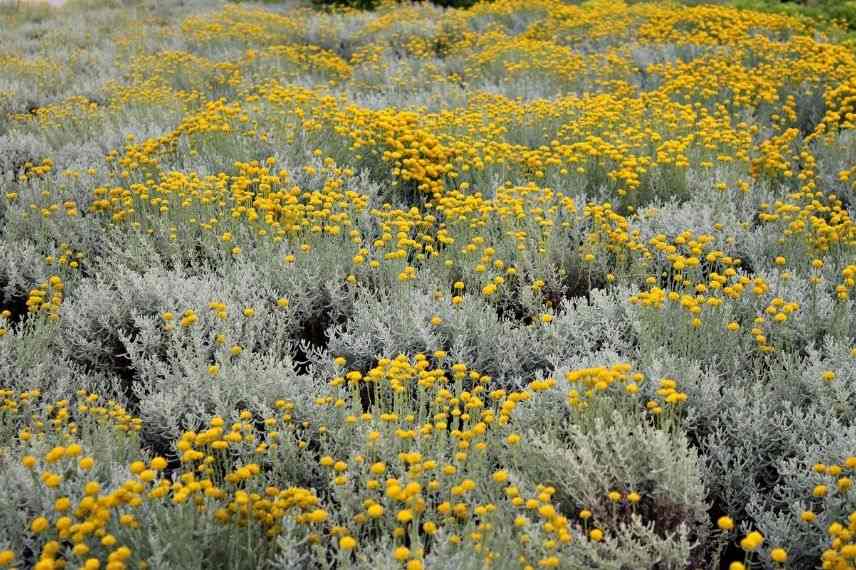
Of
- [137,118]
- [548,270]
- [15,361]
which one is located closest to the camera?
[15,361]

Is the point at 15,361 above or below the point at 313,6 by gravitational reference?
below

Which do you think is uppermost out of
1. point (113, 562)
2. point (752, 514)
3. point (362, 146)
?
point (362, 146)

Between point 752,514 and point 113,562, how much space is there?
196cm

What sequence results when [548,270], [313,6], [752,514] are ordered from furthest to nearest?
[313,6] → [548,270] → [752,514]

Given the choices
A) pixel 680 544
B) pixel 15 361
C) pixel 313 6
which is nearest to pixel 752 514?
pixel 680 544

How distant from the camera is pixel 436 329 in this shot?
12.1 ft

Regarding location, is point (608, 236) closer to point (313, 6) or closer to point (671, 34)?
point (671, 34)

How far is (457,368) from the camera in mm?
2928

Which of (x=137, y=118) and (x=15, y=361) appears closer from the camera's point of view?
(x=15, y=361)

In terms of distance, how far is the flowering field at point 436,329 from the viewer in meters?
2.43

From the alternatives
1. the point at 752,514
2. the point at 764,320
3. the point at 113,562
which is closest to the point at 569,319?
the point at 764,320

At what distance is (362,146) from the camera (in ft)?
17.9

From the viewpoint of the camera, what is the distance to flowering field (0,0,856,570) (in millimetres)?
2430

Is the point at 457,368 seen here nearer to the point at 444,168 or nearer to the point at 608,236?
the point at 608,236
